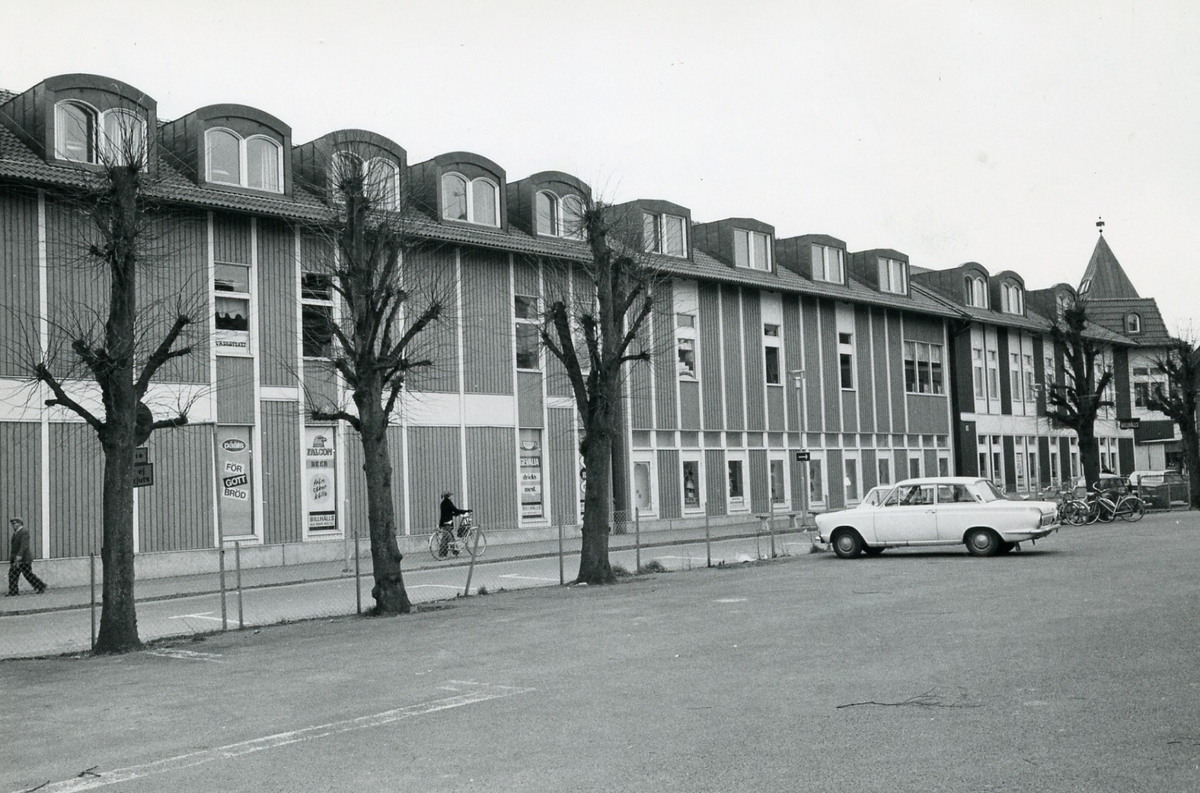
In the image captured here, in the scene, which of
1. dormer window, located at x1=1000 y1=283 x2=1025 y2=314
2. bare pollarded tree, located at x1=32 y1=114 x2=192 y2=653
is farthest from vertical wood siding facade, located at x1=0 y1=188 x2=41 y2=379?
dormer window, located at x1=1000 y1=283 x2=1025 y2=314

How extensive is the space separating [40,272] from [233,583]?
7.15 meters

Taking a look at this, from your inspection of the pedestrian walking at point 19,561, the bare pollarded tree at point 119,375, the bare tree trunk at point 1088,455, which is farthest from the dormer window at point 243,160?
the bare tree trunk at point 1088,455

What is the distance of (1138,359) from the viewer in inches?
2694

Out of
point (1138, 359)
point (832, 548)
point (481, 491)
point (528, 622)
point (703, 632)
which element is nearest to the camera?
point (703, 632)

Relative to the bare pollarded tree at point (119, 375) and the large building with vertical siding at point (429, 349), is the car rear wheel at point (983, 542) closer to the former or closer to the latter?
the large building with vertical siding at point (429, 349)

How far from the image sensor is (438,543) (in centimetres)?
2864

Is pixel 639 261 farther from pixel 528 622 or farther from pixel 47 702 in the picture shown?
pixel 47 702

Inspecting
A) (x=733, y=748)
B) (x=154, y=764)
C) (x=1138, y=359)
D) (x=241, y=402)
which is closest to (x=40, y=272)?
(x=241, y=402)

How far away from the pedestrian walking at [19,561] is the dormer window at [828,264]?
98.1ft

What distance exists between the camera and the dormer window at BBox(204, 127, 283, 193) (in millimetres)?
27781

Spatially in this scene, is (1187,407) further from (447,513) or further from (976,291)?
(447,513)

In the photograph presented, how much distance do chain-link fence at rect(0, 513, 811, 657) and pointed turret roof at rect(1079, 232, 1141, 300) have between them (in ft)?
149

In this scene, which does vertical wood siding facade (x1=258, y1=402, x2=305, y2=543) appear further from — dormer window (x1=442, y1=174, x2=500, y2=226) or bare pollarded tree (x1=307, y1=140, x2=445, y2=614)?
bare pollarded tree (x1=307, y1=140, x2=445, y2=614)

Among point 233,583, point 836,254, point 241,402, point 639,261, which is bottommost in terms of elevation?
point 233,583
